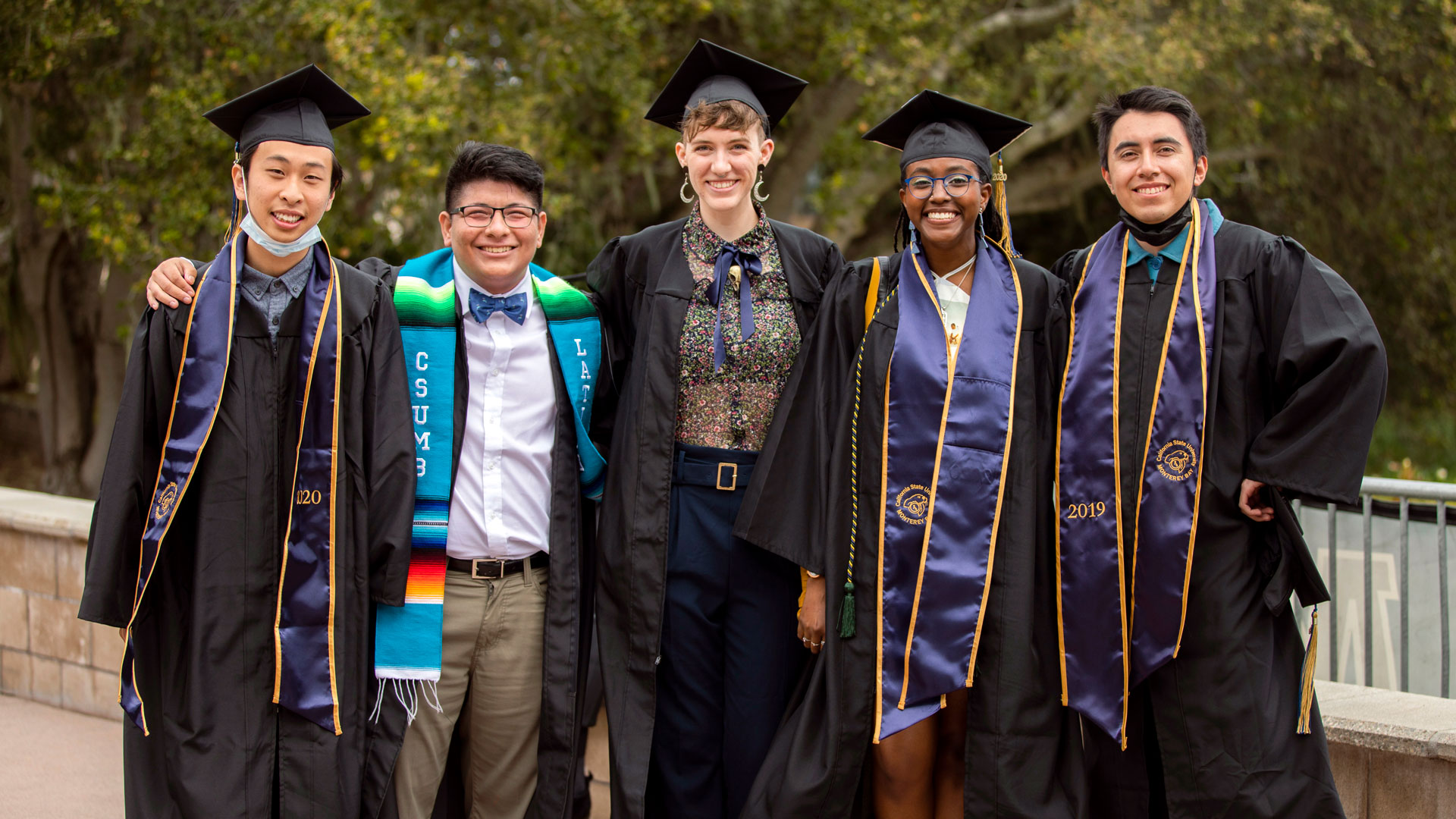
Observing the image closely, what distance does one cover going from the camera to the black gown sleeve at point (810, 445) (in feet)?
10.1

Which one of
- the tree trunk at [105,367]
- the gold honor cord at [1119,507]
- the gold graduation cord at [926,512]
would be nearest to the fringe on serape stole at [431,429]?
the gold graduation cord at [926,512]

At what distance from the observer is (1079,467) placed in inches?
117

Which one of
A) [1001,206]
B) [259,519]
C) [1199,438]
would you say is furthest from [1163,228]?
[259,519]

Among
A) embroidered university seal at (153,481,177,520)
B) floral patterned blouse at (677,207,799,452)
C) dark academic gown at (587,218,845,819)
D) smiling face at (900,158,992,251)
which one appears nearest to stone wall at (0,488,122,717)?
embroidered university seal at (153,481,177,520)

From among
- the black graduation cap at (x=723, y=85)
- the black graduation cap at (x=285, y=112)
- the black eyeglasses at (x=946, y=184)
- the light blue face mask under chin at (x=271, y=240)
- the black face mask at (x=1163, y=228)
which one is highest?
the black graduation cap at (x=723, y=85)

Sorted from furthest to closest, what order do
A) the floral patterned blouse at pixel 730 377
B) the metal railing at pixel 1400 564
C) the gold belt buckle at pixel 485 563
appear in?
1. the metal railing at pixel 1400 564
2. the floral patterned blouse at pixel 730 377
3. the gold belt buckle at pixel 485 563

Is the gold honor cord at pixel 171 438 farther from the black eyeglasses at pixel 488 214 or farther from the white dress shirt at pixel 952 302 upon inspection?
the white dress shirt at pixel 952 302

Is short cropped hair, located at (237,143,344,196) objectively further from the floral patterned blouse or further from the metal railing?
the metal railing

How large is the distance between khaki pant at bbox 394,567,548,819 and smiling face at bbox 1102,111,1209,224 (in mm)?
1800

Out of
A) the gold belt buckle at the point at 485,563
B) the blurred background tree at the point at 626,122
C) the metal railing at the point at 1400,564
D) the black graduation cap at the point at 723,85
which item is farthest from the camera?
the blurred background tree at the point at 626,122

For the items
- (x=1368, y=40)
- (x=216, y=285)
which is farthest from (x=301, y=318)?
(x=1368, y=40)

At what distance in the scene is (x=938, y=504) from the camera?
3012 millimetres

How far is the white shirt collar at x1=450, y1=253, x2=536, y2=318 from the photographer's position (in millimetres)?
3143

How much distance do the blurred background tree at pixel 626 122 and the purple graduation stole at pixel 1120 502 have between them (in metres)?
4.37
